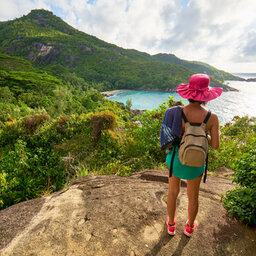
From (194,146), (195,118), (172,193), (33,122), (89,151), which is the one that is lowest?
(89,151)

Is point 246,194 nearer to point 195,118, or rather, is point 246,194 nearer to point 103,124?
point 195,118

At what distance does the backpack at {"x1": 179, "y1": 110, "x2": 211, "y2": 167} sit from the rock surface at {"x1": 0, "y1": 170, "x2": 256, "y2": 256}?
4.73 feet

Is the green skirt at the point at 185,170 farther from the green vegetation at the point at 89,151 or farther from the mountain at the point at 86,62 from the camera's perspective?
the mountain at the point at 86,62

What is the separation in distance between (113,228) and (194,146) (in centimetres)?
192

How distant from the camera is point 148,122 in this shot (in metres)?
8.84

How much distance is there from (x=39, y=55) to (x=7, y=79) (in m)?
109

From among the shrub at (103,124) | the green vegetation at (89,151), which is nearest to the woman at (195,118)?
the green vegetation at (89,151)

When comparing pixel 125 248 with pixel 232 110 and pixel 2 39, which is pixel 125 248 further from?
pixel 2 39

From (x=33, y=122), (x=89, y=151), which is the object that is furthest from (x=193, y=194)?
(x=33, y=122)

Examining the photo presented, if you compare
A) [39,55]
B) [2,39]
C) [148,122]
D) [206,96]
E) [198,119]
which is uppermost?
[2,39]

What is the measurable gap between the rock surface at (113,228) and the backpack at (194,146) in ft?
4.73

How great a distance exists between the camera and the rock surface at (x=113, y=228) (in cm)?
226

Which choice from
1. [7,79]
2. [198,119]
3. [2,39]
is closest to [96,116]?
[198,119]

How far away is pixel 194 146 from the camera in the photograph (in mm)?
1827
